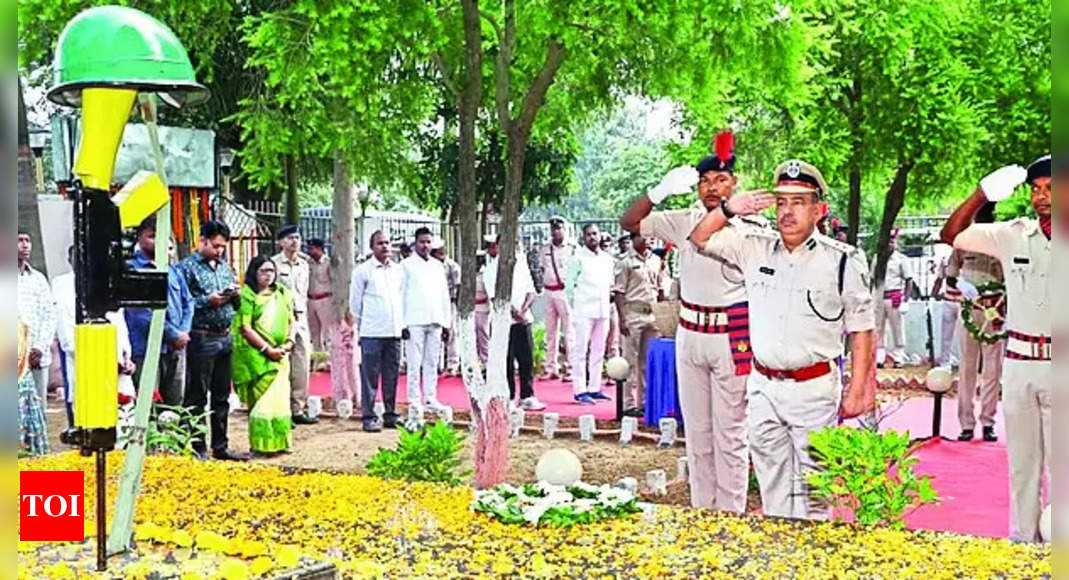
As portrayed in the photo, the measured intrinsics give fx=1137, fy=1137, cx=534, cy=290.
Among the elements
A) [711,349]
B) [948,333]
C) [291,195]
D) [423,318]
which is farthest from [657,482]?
[291,195]

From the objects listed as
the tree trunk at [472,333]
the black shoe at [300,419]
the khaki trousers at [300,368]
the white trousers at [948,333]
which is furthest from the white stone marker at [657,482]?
the white trousers at [948,333]

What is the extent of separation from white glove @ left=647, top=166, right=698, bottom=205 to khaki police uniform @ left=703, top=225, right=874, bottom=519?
0.56 m

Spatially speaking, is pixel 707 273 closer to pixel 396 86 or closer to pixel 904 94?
pixel 396 86

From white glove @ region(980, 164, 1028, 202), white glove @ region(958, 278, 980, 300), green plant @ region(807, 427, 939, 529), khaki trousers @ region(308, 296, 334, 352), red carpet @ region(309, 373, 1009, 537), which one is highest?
white glove @ region(980, 164, 1028, 202)

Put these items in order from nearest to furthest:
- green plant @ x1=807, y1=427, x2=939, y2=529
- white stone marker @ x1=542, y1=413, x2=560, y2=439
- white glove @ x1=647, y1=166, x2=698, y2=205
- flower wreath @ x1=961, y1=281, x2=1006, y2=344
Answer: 1. green plant @ x1=807, y1=427, x2=939, y2=529
2. white glove @ x1=647, y1=166, x2=698, y2=205
3. flower wreath @ x1=961, y1=281, x2=1006, y2=344
4. white stone marker @ x1=542, y1=413, x2=560, y2=439

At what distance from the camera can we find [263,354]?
26.1 feet

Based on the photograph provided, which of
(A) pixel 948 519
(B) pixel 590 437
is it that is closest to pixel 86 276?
(A) pixel 948 519

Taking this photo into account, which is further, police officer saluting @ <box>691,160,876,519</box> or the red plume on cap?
the red plume on cap

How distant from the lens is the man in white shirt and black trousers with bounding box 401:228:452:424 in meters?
9.70

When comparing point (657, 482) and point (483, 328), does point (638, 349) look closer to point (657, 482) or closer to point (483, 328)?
point (483, 328)

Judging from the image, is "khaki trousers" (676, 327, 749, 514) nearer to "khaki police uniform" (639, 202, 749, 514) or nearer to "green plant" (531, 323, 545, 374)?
"khaki police uniform" (639, 202, 749, 514)

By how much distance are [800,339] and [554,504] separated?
51.5 inches

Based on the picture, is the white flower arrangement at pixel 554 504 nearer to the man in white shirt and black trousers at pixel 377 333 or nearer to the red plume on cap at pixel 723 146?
the red plume on cap at pixel 723 146

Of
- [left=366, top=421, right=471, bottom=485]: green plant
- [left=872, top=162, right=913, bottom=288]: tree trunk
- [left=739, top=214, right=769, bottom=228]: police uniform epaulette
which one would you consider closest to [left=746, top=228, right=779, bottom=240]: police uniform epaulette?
[left=739, top=214, right=769, bottom=228]: police uniform epaulette
